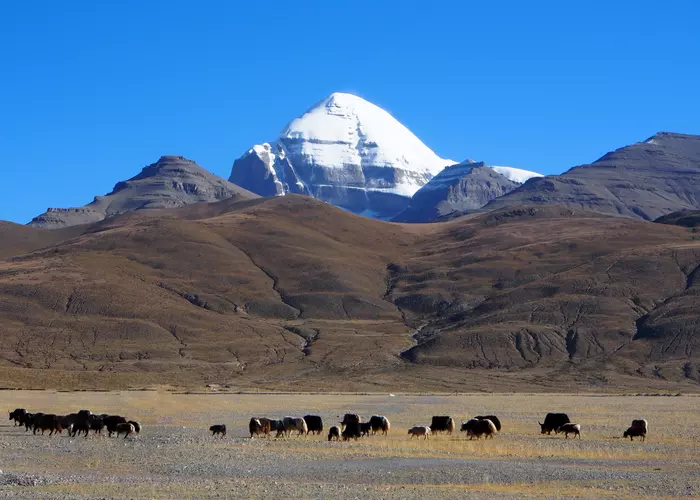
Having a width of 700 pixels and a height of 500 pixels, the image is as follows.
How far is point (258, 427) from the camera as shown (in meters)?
44.0

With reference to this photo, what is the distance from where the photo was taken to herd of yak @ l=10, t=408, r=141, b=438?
4372cm

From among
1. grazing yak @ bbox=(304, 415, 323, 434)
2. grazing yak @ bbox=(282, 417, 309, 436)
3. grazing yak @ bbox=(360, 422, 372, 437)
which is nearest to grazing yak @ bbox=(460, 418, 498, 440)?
grazing yak @ bbox=(360, 422, 372, 437)

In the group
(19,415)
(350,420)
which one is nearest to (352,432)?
(350,420)

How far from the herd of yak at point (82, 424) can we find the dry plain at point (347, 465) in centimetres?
75

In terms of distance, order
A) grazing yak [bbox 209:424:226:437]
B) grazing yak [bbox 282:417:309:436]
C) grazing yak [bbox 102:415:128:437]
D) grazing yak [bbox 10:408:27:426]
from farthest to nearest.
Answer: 1. grazing yak [bbox 10:408:27:426]
2. grazing yak [bbox 282:417:309:436]
3. grazing yak [bbox 209:424:226:437]
4. grazing yak [bbox 102:415:128:437]

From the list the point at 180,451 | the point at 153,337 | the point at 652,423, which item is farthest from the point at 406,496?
the point at 153,337

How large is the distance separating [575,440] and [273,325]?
13299cm

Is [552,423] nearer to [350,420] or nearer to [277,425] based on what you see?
[350,420]

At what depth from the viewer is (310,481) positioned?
2839 centimetres

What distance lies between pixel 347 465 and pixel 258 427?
39.1 feet

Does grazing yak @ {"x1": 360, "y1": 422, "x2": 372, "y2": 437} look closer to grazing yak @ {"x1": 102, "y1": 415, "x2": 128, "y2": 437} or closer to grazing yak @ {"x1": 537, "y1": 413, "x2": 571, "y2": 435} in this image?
grazing yak @ {"x1": 537, "y1": 413, "x2": 571, "y2": 435}

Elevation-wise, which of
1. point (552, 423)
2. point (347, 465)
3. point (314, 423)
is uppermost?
point (552, 423)

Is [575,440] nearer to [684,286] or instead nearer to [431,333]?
[431,333]

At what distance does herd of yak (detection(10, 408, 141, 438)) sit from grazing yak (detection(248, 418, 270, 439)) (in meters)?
4.93
